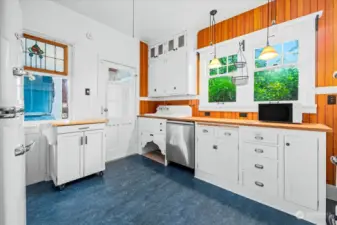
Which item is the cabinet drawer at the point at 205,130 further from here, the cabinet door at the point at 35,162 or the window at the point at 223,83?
the cabinet door at the point at 35,162

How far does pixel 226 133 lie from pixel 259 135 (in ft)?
1.48

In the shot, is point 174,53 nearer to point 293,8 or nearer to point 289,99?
point 293,8

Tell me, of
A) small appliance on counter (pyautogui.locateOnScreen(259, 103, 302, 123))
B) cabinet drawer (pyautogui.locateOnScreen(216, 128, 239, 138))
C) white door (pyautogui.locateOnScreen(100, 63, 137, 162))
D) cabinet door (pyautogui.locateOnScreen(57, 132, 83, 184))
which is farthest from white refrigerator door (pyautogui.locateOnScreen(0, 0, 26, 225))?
small appliance on counter (pyautogui.locateOnScreen(259, 103, 302, 123))

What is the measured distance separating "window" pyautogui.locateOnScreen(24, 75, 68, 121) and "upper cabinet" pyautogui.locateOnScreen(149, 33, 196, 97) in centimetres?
199

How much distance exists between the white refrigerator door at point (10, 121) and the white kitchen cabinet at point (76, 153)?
1.37m

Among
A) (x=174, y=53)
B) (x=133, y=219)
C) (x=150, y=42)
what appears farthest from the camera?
(x=150, y=42)

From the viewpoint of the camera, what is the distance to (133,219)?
176cm

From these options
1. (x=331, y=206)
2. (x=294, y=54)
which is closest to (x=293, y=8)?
(x=294, y=54)

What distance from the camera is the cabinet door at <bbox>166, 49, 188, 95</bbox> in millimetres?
3523

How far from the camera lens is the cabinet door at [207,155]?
256 cm

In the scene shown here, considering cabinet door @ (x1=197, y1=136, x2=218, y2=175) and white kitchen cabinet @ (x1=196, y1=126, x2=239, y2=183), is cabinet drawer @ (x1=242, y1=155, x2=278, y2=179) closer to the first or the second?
white kitchen cabinet @ (x1=196, y1=126, x2=239, y2=183)

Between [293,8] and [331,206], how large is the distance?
8.89 feet

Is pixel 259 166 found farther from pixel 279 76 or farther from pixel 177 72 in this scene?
pixel 177 72

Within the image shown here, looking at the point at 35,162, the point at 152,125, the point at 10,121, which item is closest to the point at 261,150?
the point at 152,125
